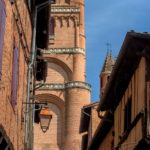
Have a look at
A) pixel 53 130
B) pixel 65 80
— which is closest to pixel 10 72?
pixel 53 130

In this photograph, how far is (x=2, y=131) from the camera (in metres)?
11.4

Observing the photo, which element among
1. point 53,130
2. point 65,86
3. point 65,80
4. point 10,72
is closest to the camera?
point 10,72

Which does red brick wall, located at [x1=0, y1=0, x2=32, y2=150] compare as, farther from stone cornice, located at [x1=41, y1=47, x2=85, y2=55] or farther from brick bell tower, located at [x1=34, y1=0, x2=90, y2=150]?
stone cornice, located at [x1=41, y1=47, x2=85, y2=55]

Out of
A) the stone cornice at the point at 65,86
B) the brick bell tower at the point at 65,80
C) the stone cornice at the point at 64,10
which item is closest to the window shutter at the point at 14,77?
the brick bell tower at the point at 65,80

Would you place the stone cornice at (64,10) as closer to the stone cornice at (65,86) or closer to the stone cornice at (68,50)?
the stone cornice at (68,50)

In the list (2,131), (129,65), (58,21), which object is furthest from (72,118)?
(2,131)

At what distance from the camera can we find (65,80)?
6016 cm

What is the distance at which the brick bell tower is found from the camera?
188 feet

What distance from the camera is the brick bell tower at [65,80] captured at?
57281 millimetres

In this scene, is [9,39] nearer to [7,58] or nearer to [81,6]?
[7,58]

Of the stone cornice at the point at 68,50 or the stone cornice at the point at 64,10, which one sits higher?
the stone cornice at the point at 64,10

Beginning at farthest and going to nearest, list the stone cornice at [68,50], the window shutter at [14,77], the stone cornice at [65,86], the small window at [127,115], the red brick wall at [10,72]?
the stone cornice at [68,50] < the stone cornice at [65,86] < the small window at [127,115] < the window shutter at [14,77] < the red brick wall at [10,72]

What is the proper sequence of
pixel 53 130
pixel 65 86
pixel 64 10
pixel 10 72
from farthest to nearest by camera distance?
pixel 64 10
pixel 65 86
pixel 53 130
pixel 10 72

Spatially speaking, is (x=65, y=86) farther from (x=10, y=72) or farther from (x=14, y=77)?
(x=10, y=72)
